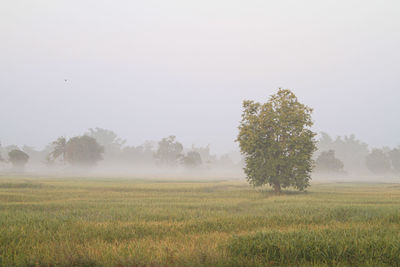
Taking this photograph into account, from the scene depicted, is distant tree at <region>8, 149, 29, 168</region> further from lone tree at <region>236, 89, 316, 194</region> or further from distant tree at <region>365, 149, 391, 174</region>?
distant tree at <region>365, 149, 391, 174</region>

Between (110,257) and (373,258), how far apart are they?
24.9 feet

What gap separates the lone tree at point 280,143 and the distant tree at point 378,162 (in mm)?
118349

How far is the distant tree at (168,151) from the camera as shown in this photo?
462ft

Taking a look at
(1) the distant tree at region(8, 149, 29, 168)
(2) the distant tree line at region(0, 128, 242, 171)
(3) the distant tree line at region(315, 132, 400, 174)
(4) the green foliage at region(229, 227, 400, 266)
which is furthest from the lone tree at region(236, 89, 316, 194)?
(1) the distant tree at region(8, 149, 29, 168)

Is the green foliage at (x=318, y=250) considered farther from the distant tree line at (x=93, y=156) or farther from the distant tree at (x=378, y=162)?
the distant tree at (x=378, y=162)

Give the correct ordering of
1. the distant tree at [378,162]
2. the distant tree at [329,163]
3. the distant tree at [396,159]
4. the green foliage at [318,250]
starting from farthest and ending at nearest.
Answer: the distant tree at [396,159] → the distant tree at [378,162] → the distant tree at [329,163] → the green foliage at [318,250]

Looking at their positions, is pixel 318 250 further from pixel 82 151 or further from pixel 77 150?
pixel 82 151


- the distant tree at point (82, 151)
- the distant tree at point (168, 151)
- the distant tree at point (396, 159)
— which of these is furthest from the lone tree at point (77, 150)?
the distant tree at point (396, 159)

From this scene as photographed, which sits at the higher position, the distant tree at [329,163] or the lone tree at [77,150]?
the lone tree at [77,150]

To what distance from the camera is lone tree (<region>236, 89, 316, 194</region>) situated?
31.7 meters

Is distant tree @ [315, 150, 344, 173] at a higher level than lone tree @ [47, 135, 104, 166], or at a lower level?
lower

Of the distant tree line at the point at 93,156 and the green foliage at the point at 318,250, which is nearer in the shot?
the green foliage at the point at 318,250

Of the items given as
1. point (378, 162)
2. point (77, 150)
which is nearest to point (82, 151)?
point (77, 150)

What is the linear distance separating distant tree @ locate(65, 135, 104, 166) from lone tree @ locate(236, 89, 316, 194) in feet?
280
